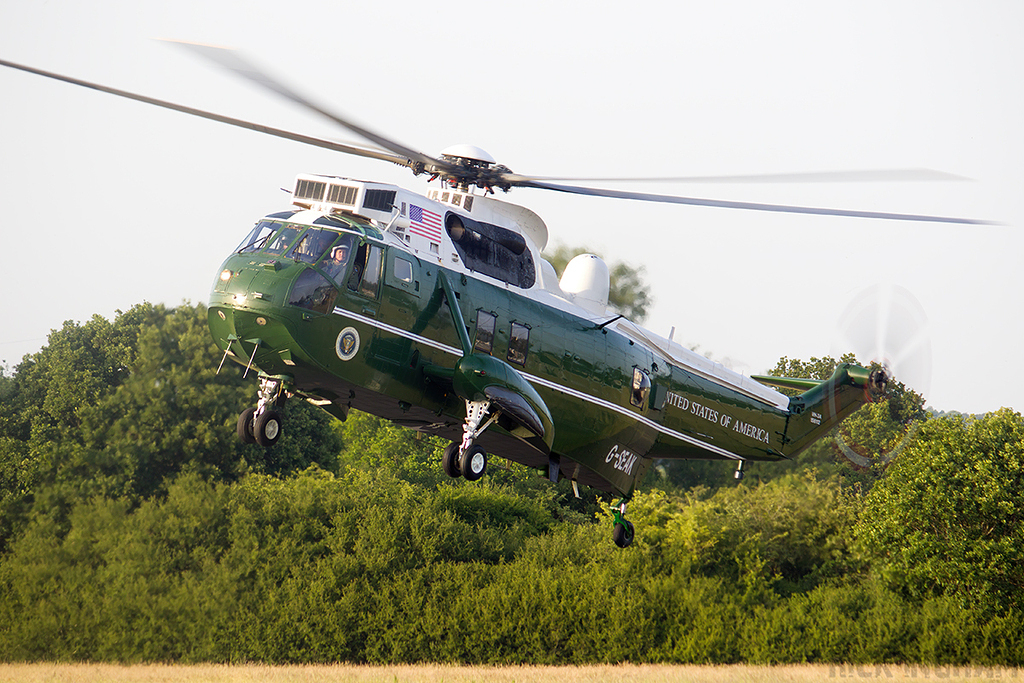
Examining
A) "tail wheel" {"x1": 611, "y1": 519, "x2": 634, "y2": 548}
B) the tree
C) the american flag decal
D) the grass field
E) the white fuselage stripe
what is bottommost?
the grass field

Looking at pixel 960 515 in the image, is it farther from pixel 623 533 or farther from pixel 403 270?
pixel 403 270

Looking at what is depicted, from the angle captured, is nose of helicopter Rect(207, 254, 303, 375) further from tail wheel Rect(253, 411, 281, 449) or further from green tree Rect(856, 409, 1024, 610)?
green tree Rect(856, 409, 1024, 610)

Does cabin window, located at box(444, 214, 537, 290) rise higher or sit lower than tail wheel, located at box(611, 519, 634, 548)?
higher

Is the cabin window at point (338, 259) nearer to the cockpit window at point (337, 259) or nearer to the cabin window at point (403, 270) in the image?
the cockpit window at point (337, 259)

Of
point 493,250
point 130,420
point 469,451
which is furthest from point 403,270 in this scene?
point 130,420

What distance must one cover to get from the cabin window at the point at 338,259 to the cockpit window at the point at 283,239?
51cm

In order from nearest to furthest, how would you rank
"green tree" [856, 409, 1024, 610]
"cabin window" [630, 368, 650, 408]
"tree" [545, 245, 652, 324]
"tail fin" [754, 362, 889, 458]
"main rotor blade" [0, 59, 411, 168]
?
1. "main rotor blade" [0, 59, 411, 168]
2. "cabin window" [630, 368, 650, 408]
3. "tail fin" [754, 362, 889, 458]
4. "green tree" [856, 409, 1024, 610]
5. "tree" [545, 245, 652, 324]

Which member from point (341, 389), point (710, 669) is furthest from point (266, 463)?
point (341, 389)

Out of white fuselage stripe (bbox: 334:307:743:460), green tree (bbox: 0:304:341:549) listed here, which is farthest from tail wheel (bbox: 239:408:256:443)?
green tree (bbox: 0:304:341:549)

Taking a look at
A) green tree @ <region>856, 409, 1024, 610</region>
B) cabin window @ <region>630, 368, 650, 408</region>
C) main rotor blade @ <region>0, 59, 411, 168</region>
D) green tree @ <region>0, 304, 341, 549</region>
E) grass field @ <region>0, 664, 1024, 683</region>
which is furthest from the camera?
green tree @ <region>0, 304, 341, 549</region>

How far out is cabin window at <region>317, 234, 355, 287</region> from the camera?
13541mm

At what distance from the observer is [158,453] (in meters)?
37.3

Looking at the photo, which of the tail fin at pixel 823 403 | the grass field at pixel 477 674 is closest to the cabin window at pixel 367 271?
the tail fin at pixel 823 403

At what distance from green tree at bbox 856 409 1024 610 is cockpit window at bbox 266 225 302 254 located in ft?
85.4
